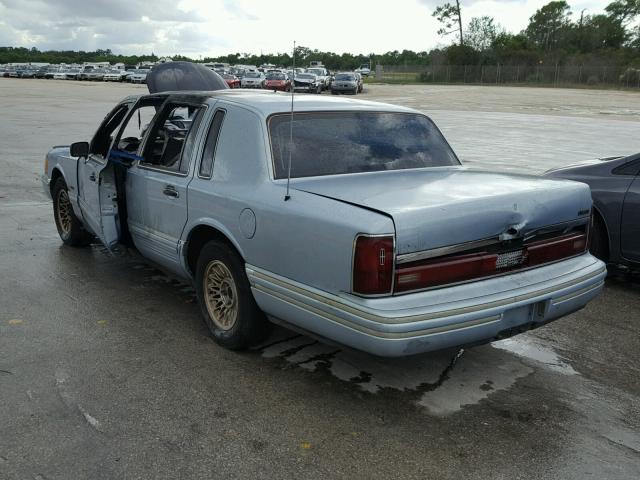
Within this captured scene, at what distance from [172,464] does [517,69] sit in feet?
244

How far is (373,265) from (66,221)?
194 inches

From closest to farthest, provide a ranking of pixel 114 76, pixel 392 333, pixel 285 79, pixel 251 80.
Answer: pixel 392 333
pixel 285 79
pixel 251 80
pixel 114 76

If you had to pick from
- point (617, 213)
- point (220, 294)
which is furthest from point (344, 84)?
point (220, 294)

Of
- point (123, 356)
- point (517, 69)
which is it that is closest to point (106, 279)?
→ point (123, 356)

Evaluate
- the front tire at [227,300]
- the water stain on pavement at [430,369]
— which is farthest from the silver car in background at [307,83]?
the water stain on pavement at [430,369]

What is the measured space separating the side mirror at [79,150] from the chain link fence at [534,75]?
205 feet

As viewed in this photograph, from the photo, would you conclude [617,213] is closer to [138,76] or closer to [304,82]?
[304,82]

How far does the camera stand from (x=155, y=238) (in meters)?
5.09

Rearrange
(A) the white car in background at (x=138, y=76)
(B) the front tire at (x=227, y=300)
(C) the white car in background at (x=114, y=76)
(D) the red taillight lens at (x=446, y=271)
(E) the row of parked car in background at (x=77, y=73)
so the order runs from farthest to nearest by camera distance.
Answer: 1. (C) the white car in background at (x=114, y=76)
2. (E) the row of parked car in background at (x=77, y=73)
3. (A) the white car in background at (x=138, y=76)
4. (B) the front tire at (x=227, y=300)
5. (D) the red taillight lens at (x=446, y=271)

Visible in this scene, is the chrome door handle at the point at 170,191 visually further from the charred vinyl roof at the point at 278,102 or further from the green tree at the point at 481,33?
the green tree at the point at 481,33

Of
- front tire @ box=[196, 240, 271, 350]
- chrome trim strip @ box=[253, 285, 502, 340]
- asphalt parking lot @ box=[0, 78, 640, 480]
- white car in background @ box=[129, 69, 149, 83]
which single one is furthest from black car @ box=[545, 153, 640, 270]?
white car in background @ box=[129, 69, 149, 83]

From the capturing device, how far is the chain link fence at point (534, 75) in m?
61.6

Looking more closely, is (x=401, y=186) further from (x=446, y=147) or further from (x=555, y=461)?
(x=555, y=461)

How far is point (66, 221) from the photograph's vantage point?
23.4 feet
